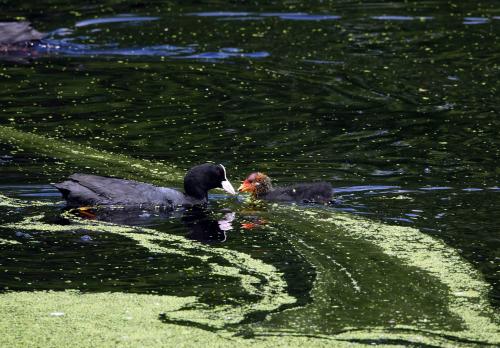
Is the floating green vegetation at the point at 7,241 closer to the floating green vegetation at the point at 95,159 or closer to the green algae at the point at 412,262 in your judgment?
the green algae at the point at 412,262

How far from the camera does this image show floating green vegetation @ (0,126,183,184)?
11.2 m

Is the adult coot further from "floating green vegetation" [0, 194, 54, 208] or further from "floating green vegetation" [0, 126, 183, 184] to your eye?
"floating green vegetation" [0, 194, 54, 208]

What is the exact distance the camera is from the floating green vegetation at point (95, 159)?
11203 mm

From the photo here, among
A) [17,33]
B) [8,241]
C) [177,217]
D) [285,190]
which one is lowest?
[177,217]

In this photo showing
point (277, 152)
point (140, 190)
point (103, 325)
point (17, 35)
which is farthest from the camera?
point (17, 35)

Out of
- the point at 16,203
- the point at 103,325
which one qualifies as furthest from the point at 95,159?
the point at 103,325

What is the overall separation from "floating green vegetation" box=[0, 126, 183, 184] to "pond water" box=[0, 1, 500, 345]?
0.03m

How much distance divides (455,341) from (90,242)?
3285 millimetres

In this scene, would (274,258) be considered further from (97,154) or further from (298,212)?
(97,154)

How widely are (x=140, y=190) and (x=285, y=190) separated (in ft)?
4.14

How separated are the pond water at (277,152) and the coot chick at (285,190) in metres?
0.12

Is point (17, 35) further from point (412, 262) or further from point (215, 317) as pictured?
point (215, 317)

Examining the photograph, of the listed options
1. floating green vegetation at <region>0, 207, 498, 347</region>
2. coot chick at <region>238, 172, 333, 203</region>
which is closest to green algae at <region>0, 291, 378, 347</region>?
floating green vegetation at <region>0, 207, 498, 347</region>

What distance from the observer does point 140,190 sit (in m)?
10.1
